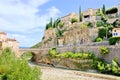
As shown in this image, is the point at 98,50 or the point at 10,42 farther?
the point at 10,42

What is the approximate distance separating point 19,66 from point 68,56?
34950mm

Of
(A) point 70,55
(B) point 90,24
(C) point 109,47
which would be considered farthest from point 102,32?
(C) point 109,47

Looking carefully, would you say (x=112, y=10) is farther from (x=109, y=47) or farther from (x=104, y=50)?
(x=109, y=47)

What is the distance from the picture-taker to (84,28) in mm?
71938

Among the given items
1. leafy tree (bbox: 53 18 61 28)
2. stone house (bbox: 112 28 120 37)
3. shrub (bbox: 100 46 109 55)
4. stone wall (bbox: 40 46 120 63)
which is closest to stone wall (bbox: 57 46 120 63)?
stone wall (bbox: 40 46 120 63)

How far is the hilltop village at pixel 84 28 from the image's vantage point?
215 feet

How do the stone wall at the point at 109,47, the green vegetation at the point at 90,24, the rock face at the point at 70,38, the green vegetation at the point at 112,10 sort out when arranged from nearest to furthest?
the stone wall at the point at 109,47 < the rock face at the point at 70,38 < the green vegetation at the point at 90,24 < the green vegetation at the point at 112,10

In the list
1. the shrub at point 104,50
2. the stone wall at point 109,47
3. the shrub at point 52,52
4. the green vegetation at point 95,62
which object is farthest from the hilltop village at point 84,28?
the shrub at point 104,50

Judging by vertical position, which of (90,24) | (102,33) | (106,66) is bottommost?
(106,66)

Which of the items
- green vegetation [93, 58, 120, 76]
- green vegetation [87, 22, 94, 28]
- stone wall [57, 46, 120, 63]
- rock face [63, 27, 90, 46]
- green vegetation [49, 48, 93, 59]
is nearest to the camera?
green vegetation [93, 58, 120, 76]

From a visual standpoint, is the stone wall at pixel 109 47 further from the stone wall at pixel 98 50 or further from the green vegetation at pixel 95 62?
the green vegetation at pixel 95 62

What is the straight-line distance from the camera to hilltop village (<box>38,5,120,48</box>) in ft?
215

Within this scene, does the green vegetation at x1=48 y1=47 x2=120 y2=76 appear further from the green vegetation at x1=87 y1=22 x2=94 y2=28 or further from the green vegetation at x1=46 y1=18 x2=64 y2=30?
the green vegetation at x1=46 y1=18 x2=64 y2=30

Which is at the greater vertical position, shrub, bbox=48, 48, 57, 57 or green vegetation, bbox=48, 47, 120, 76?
shrub, bbox=48, 48, 57, 57
